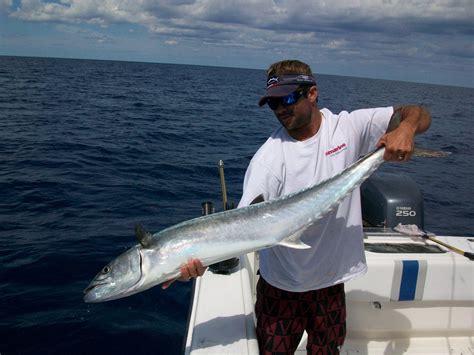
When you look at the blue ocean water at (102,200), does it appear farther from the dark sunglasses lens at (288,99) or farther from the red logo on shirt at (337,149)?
the dark sunglasses lens at (288,99)

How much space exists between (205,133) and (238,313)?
1734 cm

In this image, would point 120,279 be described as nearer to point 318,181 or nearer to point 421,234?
point 318,181

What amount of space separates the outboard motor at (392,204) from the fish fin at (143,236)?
11.7 ft

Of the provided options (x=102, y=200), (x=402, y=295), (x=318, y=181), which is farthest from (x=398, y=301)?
(x=102, y=200)

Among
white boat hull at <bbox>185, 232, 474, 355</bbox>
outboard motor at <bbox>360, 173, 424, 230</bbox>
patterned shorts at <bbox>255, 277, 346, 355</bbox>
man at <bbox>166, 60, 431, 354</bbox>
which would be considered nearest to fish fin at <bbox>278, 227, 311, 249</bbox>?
man at <bbox>166, 60, 431, 354</bbox>

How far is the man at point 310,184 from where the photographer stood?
2.62 meters

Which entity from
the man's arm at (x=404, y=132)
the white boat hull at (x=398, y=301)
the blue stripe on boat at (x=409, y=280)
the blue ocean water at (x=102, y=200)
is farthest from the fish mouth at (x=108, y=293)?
the blue ocean water at (x=102, y=200)

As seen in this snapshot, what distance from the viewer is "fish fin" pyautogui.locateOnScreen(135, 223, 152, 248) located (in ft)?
7.95

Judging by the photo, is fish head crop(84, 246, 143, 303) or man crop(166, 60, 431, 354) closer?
fish head crop(84, 246, 143, 303)

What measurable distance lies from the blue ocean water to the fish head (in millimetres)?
2724

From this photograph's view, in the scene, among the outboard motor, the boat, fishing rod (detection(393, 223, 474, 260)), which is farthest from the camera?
the outboard motor

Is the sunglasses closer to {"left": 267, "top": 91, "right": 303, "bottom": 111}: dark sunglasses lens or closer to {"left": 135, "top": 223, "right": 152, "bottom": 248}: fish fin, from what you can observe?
{"left": 267, "top": 91, "right": 303, "bottom": 111}: dark sunglasses lens

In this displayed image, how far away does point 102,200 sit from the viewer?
9562mm

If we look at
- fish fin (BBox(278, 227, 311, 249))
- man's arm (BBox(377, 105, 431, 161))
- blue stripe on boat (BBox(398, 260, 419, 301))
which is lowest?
blue stripe on boat (BBox(398, 260, 419, 301))
